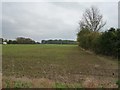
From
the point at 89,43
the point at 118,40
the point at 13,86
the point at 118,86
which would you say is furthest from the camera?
the point at 89,43

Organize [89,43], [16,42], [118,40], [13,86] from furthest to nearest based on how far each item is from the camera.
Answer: [16,42], [89,43], [118,40], [13,86]

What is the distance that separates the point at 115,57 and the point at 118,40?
1.82 metres

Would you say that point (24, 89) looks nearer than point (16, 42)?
Yes

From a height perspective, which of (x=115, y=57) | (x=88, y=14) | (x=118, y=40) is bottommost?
(x=115, y=57)

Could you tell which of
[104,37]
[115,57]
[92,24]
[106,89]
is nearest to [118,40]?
[115,57]

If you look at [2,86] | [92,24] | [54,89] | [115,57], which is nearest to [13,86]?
[2,86]

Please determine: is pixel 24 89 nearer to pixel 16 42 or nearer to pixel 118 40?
pixel 118 40

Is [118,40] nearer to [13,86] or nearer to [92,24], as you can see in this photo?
[13,86]

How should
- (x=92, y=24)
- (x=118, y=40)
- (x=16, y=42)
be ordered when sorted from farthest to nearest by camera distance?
(x=16, y=42)
(x=92, y=24)
(x=118, y=40)

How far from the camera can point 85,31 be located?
5059cm

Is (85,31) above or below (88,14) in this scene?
below

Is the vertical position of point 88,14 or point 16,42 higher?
point 88,14

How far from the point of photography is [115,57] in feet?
90.9

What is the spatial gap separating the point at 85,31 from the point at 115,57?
23228 millimetres
